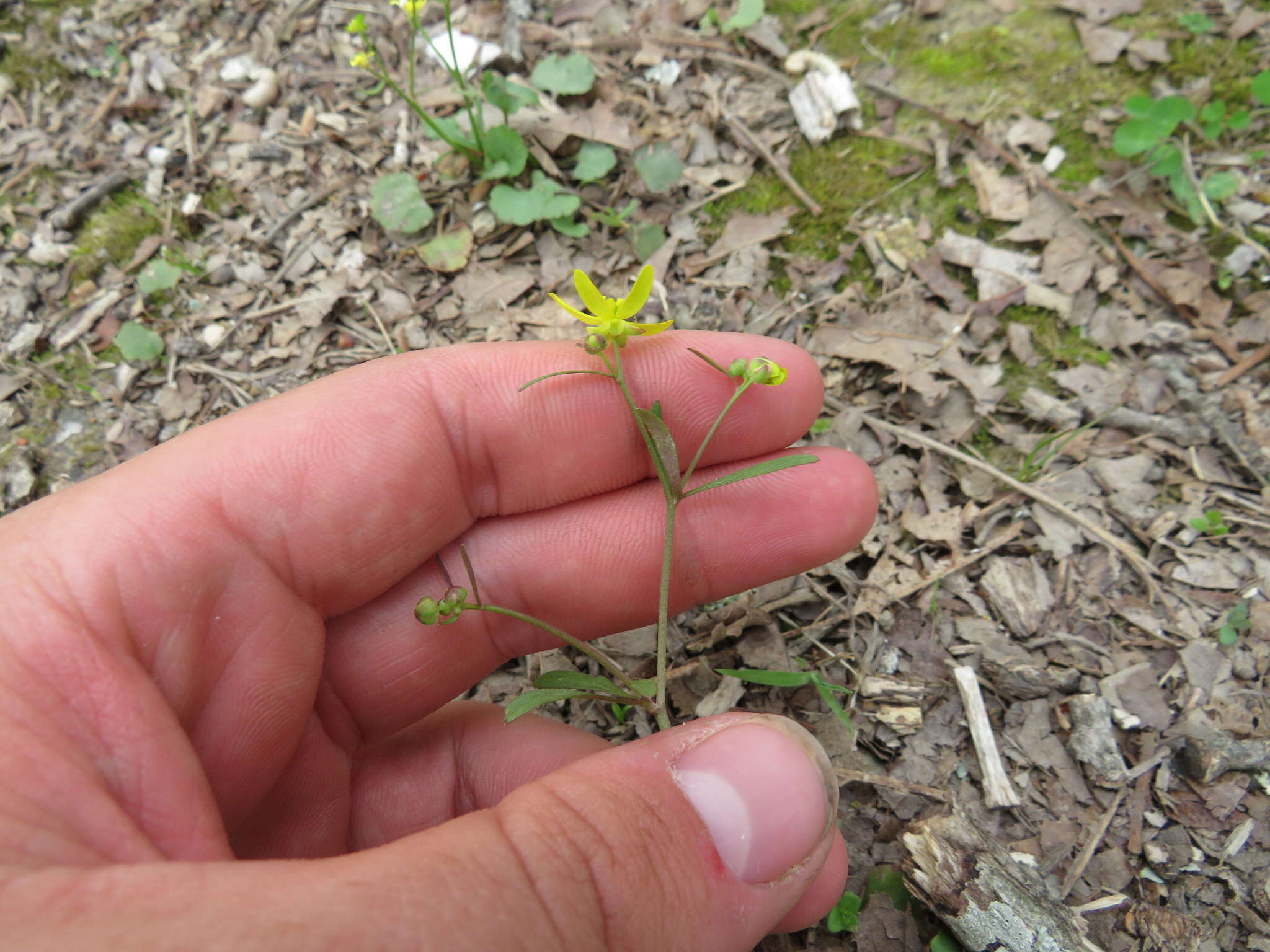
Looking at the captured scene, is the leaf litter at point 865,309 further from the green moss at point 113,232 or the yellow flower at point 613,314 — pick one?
the yellow flower at point 613,314

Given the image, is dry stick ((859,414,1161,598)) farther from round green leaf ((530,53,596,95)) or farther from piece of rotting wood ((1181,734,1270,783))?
round green leaf ((530,53,596,95))

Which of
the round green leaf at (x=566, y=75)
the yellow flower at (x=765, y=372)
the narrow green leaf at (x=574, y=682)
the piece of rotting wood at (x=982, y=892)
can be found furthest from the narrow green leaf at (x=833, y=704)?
the round green leaf at (x=566, y=75)

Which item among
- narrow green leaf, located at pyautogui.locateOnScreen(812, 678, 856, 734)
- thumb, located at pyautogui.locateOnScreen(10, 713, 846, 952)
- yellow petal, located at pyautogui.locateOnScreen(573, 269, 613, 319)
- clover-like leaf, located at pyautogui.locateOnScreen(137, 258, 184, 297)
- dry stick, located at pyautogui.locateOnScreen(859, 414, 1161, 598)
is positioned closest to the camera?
thumb, located at pyautogui.locateOnScreen(10, 713, 846, 952)

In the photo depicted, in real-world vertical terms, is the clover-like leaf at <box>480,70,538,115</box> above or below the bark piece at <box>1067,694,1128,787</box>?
above

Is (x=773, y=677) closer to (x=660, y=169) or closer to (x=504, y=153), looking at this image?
(x=660, y=169)

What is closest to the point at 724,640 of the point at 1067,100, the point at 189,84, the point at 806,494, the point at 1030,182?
the point at 806,494

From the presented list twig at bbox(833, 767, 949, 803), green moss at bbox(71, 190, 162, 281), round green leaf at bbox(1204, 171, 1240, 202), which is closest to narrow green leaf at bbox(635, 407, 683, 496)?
twig at bbox(833, 767, 949, 803)

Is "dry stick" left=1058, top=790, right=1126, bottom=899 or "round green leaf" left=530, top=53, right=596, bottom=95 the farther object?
"round green leaf" left=530, top=53, right=596, bottom=95

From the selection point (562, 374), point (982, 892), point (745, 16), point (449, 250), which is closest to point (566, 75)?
point (745, 16)
